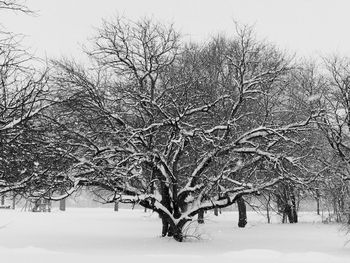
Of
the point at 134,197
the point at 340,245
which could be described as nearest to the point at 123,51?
the point at 134,197

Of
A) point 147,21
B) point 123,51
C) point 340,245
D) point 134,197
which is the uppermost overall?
point 147,21

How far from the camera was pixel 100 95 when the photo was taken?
58.7ft

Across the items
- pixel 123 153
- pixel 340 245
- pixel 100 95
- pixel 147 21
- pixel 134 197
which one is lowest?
pixel 340 245

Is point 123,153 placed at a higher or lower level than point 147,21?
lower

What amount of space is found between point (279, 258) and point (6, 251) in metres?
7.90

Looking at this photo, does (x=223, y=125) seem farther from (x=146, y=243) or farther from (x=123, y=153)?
(x=146, y=243)

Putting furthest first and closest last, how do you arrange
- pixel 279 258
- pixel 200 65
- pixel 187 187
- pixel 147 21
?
pixel 200 65 → pixel 147 21 → pixel 187 187 → pixel 279 258

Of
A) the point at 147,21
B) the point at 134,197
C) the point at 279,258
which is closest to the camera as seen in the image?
the point at 279,258

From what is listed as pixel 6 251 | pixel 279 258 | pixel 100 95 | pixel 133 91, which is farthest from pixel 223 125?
pixel 6 251

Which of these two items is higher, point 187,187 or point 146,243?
point 187,187

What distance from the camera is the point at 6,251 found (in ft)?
46.7

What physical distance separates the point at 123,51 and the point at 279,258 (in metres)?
9.81

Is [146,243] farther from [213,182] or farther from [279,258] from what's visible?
[279,258]

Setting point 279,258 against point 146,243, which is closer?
point 279,258
